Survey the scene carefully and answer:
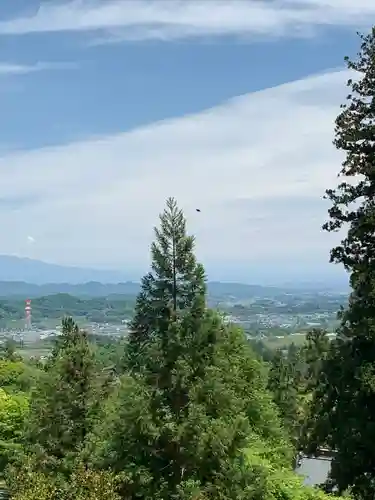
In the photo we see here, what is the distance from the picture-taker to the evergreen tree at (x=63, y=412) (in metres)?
21.3

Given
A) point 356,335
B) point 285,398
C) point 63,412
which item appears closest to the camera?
point 356,335

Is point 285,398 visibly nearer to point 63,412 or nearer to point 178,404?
point 63,412

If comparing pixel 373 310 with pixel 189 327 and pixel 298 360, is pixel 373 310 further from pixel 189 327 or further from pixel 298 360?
pixel 298 360

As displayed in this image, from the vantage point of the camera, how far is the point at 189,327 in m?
16.4

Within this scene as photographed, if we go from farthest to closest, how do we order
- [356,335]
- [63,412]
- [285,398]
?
[285,398], [63,412], [356,335]

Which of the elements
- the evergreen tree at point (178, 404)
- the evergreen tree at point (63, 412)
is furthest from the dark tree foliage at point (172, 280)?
the evergreen tree at point (63, 412)

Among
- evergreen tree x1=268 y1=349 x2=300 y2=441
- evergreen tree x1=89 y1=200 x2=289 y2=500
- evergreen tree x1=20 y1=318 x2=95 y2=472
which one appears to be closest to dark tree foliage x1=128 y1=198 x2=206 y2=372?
evergreen tree x1=89 y1=200 x2=289 y2=500

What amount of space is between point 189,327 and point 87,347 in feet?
25.8

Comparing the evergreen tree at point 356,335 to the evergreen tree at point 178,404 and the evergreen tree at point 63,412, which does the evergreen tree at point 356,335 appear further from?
the evergreen tree at point 63,412

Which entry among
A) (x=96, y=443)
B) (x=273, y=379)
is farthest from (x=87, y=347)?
(x=273, y=379)

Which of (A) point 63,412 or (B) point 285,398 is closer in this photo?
(A) point 63,412

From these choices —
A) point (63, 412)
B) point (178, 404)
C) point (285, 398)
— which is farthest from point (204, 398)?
point (285, 398)

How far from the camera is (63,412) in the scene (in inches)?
866

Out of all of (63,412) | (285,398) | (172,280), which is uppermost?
(172,280)
